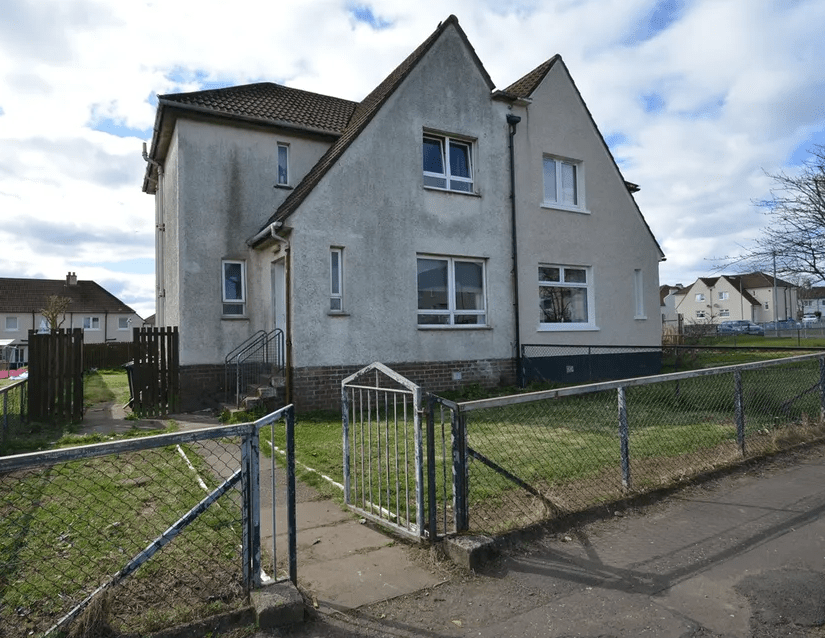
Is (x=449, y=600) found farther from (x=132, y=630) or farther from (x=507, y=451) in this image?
(x=507, y=451)

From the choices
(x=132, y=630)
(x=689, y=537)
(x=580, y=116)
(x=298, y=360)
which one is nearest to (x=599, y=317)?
(x=580, y=116)

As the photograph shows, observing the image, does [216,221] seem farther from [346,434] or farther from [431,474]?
[431,474]

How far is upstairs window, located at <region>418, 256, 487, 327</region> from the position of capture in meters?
13.5

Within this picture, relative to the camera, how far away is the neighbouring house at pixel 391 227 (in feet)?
40.2

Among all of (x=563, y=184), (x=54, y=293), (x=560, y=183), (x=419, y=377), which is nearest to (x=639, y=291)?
(x=563, y=184)

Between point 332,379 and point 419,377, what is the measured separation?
6.77ft

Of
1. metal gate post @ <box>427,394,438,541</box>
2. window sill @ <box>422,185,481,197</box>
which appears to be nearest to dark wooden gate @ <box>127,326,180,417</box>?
window sill @ <box>422,185,481,197</box>

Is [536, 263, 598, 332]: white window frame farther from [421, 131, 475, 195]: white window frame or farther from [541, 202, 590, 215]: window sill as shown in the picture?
[421, 131, 475, 195]: white window frame

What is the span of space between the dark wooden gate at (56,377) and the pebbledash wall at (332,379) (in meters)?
2.14

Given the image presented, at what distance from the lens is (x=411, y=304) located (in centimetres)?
1309

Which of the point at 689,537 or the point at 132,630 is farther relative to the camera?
the point at 689,537

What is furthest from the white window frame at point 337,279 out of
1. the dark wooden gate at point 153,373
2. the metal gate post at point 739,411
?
the metal gate post at point 739,411

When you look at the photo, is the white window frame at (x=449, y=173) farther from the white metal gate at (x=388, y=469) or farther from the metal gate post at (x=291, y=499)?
the metal gate post at (x=291, y=499)

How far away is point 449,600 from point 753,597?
1.91 m
